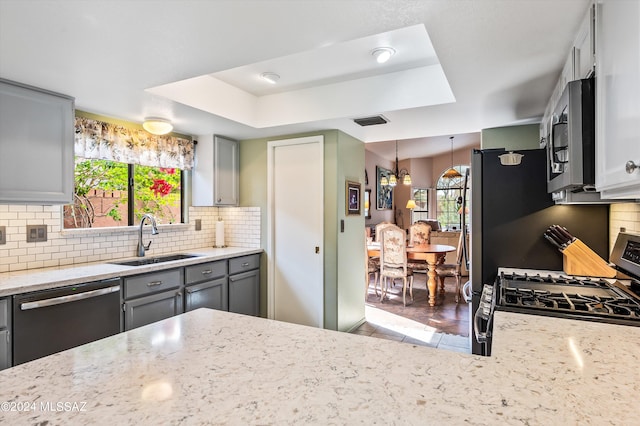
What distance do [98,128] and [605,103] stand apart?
3304mm

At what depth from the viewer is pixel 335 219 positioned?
3.54 meters

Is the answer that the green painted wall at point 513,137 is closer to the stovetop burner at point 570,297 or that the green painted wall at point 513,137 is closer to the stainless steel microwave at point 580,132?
the stovetop burner at point 570,297

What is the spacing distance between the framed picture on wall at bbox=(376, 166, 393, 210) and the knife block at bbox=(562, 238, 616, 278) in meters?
5.96

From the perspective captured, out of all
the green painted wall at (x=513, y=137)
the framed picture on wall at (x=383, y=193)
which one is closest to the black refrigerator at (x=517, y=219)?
the green painted wall at (x=513, y=137)

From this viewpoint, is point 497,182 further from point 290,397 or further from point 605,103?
point 290,397

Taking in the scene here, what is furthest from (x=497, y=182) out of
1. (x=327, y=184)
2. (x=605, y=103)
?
(x=327, y=184)

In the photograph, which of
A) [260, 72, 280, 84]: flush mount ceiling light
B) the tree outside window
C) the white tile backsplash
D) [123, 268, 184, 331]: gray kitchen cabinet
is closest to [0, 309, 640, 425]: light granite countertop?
[123, 268, 184, 331]: gray kitchen cabinet

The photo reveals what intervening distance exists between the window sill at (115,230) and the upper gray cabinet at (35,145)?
1.29ft

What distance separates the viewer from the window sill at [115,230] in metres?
2.81

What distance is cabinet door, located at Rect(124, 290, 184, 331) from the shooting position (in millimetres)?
2570

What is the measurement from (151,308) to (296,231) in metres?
1.54

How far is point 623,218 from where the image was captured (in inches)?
79.6

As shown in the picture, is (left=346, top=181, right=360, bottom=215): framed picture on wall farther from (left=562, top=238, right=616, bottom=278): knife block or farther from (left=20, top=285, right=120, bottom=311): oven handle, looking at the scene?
(left=20, top=285, right=120, bottom=311): oven handle

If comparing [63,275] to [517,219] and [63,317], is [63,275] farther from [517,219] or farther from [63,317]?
[517,219]
